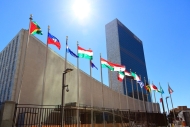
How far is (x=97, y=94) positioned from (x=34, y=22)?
73.4 ft

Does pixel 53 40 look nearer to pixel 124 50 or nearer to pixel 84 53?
pixel 84 53

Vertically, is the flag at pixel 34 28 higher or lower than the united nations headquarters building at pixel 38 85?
higher

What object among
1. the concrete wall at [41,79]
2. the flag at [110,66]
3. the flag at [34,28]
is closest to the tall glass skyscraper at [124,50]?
the concrete wall at [41,79]

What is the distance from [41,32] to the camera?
1420cm

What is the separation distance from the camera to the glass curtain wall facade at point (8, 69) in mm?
16672

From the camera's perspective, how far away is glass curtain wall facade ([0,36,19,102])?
54.7ft

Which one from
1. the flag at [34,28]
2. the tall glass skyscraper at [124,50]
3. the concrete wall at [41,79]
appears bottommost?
the concrete wall at [41,79]

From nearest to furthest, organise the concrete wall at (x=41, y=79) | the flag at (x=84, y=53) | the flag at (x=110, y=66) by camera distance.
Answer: the flag at (x=84, y=53)
the concrete wall at (x=41, y=79)
the flag at (x=110, y=66)

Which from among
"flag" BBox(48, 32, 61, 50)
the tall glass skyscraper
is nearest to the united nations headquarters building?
"flag" BBox(48, 32, 61, 50)

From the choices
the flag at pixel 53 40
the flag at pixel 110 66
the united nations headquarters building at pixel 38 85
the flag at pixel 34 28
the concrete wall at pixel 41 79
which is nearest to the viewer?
the flag at pixel 34 28

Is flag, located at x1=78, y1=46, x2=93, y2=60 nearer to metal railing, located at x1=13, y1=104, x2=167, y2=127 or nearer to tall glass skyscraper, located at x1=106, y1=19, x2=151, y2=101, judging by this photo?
metal railing, located at x1=13, y1=104, x2=167, y2=127

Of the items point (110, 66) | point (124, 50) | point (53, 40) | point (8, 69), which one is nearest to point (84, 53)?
point (53, 40)

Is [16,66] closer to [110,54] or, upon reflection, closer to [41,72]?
[41,72]

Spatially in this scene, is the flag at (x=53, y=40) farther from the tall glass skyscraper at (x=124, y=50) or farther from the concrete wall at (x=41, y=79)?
the tall glass skyscraper at (x=124, y=50)
